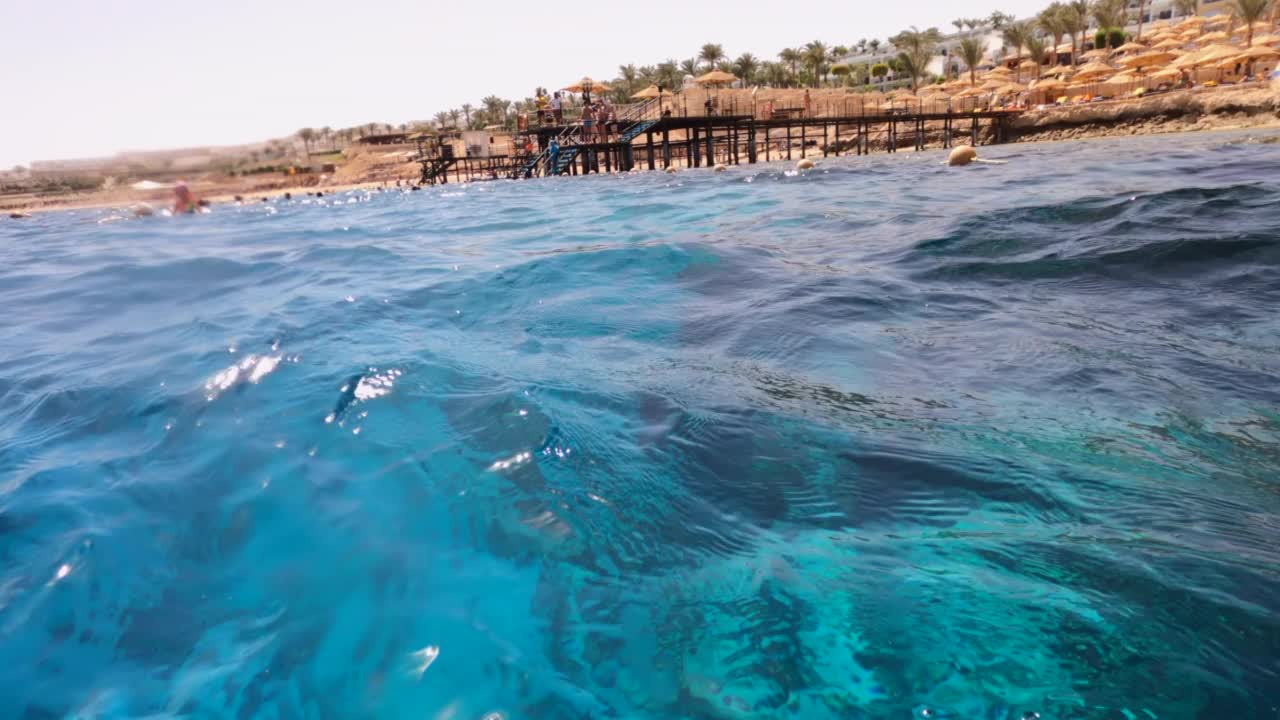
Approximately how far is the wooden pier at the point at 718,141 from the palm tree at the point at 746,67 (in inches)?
818

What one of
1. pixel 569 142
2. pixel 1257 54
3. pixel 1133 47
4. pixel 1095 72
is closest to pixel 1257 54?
pixel 1257 54

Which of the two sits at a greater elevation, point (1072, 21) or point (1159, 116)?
point (1072, 21)

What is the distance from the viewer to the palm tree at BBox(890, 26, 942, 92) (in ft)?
184

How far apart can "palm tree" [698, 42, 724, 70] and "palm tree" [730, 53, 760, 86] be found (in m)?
1.97

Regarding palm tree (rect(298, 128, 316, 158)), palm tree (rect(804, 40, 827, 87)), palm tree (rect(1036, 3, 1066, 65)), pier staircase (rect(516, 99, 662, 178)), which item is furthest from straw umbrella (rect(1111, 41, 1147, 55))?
palm tree (rect(298, 128, 316, 158))

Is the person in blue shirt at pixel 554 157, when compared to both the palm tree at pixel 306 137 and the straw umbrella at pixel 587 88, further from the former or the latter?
the palm tree at pixel 306 137

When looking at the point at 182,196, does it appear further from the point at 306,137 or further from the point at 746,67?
the point at 746,67

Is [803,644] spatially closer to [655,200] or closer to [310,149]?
[310,149]

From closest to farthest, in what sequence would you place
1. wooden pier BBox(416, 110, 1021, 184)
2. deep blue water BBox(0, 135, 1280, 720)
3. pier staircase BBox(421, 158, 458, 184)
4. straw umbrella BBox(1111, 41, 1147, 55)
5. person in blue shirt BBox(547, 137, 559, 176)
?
deep blue water BBox(0, 135, 1280, 720) < person in blue shirt BBox(547, 137, 559, 176) < wooden pier BBox(416, 110, 1021, 184) < pier staircase BBox(421, 158, 458, 184) < straw umbrella BBox(1111, 41, 1147, 55)

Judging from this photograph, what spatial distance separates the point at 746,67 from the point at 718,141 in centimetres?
3399

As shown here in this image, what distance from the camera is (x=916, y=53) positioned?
188 ft

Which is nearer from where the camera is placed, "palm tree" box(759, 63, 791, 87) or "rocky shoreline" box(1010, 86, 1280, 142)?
"rocky shoreline" box(1010, 86, 1280, 142)

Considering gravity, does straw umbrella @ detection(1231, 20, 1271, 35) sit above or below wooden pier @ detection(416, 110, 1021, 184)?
above

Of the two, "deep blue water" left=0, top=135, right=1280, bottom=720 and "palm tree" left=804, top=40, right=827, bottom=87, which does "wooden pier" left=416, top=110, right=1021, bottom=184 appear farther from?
"deep blue water" left=0, top=135, right=1280, bottom=720
